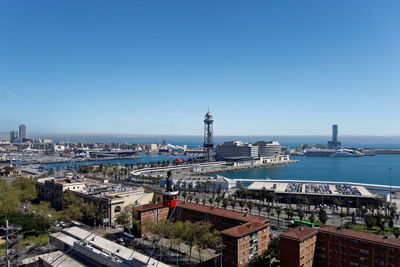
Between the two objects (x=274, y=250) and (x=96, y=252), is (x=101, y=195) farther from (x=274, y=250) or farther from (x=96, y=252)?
(x=274, y=250)

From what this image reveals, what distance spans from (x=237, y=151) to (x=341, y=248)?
47960 millimetres

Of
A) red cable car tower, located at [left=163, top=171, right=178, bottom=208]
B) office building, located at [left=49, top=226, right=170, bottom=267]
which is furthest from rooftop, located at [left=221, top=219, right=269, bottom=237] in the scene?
red cable car tower, located at [left=163, top=171, right=178, bottom=208]

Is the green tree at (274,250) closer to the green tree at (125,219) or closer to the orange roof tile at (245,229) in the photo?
the orange roof tile at (245,229)

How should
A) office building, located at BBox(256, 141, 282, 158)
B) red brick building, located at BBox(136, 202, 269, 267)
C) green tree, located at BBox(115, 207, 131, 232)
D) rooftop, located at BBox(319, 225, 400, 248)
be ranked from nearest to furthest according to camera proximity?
rooftop, located at BBox(319, 225, 400, 248) → red brick building, located at BBox(136, 202, 269, 267) → green tree, located at BBox(115, 207, 131, 232) → office building, located at BBox(256, 141, 282, 158)

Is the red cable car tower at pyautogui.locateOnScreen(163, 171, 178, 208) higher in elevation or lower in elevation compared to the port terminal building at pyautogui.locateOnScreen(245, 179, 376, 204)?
higher

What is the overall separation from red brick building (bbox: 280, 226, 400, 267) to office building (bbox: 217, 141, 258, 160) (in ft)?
150

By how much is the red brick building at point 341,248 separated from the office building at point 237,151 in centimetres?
4580

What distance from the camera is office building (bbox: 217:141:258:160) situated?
186 ft

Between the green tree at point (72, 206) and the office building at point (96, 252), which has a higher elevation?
the office building at point (96, 252)

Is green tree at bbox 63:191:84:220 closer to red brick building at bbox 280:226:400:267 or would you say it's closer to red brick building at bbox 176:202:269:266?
red brick building at bbox 176:202:269:266

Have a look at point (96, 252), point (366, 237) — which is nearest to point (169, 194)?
point (96, 252)

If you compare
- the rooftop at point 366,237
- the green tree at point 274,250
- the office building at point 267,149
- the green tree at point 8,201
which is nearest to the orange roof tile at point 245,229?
the green tree at point 274,250

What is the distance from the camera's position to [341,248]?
9.66 m

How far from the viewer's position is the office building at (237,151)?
56.8 meters
